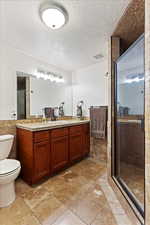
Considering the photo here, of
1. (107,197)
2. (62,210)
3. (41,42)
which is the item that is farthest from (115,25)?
(62,210)

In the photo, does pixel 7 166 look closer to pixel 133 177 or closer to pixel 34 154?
pixel 34 154

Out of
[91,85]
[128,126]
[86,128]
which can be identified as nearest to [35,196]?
[86,128]

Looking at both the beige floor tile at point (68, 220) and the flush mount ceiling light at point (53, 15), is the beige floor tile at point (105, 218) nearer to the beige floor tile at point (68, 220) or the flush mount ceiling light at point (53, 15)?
the beige floor tile at point (68, 220)

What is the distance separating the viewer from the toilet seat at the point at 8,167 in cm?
137

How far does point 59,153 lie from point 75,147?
43cm

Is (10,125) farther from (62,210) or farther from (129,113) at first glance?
(129,113)

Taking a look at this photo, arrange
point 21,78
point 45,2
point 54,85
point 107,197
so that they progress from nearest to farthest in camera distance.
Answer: point 45,2 → point 107,197 → point 21,78 → point 54,85

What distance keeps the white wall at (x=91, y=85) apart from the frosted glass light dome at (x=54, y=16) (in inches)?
55.2

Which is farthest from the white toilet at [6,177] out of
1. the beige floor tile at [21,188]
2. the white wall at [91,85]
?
the white wall at [91,85]

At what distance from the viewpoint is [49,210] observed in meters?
1.31

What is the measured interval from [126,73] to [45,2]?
135 centimetres

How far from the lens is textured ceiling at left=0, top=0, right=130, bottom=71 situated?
1.21m

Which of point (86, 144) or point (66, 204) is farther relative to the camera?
point (86, 144)

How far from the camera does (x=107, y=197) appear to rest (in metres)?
1.50
